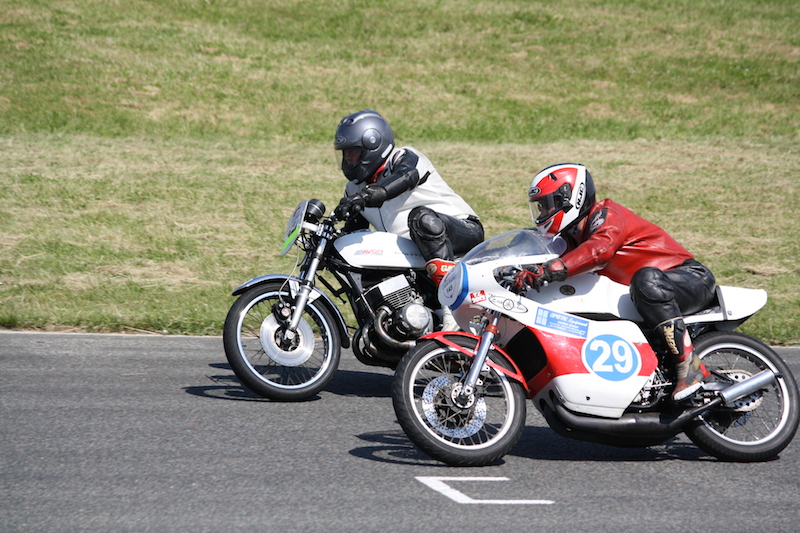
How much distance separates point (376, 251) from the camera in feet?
22.8

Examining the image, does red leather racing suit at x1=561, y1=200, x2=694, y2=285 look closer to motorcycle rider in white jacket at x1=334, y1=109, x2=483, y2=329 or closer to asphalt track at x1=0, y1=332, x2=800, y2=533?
asphalt track at x1=0, y1=332, x2=800, y2=533

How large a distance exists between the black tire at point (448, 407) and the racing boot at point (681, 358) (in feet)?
2.97

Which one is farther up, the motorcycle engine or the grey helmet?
the grey helmet

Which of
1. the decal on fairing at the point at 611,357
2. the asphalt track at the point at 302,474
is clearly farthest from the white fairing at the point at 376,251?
the decal on fairing at the point at 611,357

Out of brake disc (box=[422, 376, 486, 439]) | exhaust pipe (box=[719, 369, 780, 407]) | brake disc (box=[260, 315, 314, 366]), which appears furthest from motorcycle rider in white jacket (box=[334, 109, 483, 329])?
exhaust pipe (box=[719, 369, 780, 407])

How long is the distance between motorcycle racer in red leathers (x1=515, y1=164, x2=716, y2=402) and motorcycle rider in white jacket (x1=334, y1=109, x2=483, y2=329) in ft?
4.54

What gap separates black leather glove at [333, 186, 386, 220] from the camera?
6695 mm

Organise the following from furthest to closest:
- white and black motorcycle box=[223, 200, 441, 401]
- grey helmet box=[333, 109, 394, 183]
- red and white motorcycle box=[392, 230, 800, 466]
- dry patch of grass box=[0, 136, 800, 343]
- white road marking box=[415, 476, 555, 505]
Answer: dry patch of grass box=[0, 136, 800, 343] → grey helmet box=[333, 109, 394, 183] → white and black motorcycle box=[223, 200, 441, 401] → red and white motorcycle box=[392, 230, 800, 466] → white road marking box=[415, 476, 555, 505]

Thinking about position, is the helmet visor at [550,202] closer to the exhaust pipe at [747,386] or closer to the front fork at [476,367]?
the front fork at [476,367]

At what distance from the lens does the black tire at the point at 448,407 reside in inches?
199

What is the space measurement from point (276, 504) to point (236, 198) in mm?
11711

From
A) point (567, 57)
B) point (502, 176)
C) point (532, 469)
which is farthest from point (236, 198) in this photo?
point (567, 57)

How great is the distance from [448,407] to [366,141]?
269cm

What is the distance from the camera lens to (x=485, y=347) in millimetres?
5117
